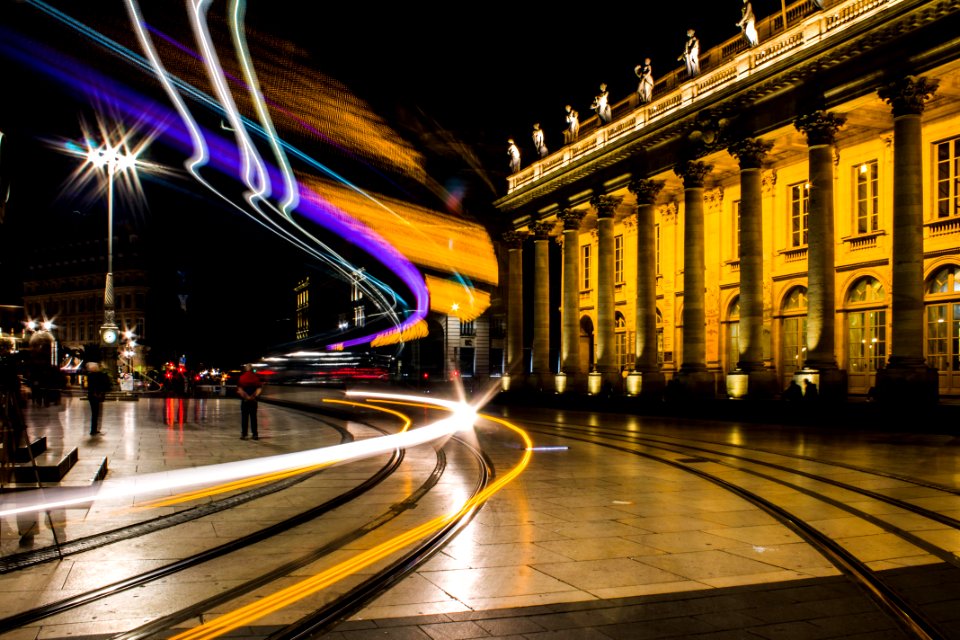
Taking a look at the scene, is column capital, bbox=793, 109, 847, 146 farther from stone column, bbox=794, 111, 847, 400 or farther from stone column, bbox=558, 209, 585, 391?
stone column, bbox=558, 209, 585, 391

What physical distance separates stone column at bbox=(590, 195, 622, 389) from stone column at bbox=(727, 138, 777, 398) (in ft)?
33.0

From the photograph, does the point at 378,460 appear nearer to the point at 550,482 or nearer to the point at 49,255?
the point at 550,482

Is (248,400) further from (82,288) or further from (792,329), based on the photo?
(82,288)

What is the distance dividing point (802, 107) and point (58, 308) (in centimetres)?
13074

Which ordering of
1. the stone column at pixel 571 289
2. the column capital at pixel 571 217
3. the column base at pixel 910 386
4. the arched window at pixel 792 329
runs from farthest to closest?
the stone column at pixel 571 289 → the column capital at pixel 571 217 → the arched window at pixel 792 329 → the column base at pixel 910 386

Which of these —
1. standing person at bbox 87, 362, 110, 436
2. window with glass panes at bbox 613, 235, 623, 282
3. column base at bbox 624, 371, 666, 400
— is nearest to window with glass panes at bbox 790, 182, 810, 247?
column base at bbox 624, 371, 666, 400

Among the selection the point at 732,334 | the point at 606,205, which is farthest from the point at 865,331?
the point at 606,205

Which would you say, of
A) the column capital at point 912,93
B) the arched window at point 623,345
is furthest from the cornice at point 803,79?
the arched window at point 623,345

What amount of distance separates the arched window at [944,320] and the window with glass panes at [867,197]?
351 cm

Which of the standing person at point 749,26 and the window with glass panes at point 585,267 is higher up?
the standing person at point 749,26

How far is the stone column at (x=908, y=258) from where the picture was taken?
75.6 ft

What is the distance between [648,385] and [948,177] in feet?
48.9

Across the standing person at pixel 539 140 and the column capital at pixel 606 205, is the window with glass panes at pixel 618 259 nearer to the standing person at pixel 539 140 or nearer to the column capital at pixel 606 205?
the column capital at pixel 606 205

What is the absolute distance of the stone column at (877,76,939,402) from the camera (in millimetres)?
23047
